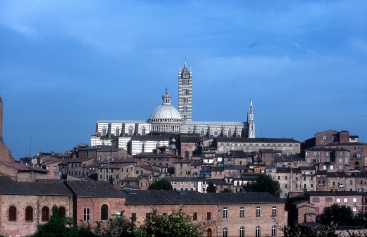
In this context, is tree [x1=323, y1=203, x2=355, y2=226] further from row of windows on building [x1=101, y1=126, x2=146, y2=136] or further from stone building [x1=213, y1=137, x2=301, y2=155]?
row of windows on building [x1=101, y1=126, x2=146, y2=136]

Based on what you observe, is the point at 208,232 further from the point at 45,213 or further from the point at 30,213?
the point at 30,213

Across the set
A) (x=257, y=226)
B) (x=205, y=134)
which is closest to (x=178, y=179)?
(x=257, y=226)

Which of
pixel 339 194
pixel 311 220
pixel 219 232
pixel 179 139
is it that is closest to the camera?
pixel 219 232

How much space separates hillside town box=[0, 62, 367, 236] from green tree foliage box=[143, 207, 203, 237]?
3890mm

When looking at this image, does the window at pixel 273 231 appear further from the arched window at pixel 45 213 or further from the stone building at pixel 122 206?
the arched window at pixel 45 213

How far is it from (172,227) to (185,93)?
88.7m

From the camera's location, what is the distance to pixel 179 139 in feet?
258

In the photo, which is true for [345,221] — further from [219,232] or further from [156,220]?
[156,220]

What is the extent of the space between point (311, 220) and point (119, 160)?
25.9 meters

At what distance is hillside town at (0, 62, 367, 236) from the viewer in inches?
1220

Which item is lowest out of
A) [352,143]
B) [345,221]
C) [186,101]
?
[345,221]

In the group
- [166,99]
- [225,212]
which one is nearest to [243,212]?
[225,212]

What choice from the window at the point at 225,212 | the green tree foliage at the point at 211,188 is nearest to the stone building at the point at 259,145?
the green tree foliage at the point at 211,188

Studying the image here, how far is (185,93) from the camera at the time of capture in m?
114
